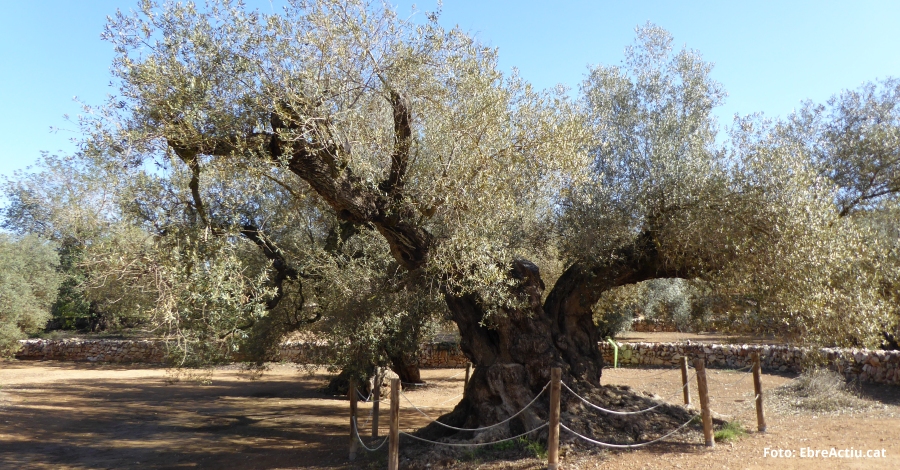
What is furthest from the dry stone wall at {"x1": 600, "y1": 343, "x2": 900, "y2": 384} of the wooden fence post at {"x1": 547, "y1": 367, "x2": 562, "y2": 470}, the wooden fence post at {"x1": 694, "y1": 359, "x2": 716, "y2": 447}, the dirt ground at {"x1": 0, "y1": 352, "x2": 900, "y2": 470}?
the wooden fence post at {"x1": 547, "y1": 367, "x2": 562, "y2": 470}

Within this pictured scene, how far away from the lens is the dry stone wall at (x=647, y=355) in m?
13.8

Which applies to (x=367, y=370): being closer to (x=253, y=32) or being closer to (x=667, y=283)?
(x=253, y=32)

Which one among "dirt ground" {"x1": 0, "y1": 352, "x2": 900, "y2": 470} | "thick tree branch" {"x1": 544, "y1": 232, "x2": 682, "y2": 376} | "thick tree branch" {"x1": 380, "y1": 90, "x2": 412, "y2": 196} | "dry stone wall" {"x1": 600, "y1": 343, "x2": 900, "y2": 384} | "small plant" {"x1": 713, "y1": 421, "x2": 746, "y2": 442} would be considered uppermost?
"thick tree branch" {"x1": 380, "y1": 90, "x2": 412, "y2": 196}

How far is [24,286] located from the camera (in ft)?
81.3

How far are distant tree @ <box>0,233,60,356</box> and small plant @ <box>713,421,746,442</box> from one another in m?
25.6

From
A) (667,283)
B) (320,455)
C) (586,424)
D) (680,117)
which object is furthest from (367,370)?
(667,283)

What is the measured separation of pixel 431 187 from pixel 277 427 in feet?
23.9

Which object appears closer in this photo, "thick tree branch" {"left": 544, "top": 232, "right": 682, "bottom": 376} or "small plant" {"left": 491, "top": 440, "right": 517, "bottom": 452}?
"small plant" {"left": 491, "top": 440, "right": 517, "bottom": 452}

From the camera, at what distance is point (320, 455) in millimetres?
10125

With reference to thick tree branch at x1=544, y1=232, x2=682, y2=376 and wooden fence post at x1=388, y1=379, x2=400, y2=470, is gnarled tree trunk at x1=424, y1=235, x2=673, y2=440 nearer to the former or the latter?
thick tree branch at x1=544, y1=232, x2=682, y2=376

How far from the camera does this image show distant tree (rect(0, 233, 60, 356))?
23.8 m

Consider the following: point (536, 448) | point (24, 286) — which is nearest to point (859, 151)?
point (536, 448)

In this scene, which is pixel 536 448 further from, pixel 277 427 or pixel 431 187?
pixel 277 427

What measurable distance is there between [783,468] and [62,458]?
37.2ft
